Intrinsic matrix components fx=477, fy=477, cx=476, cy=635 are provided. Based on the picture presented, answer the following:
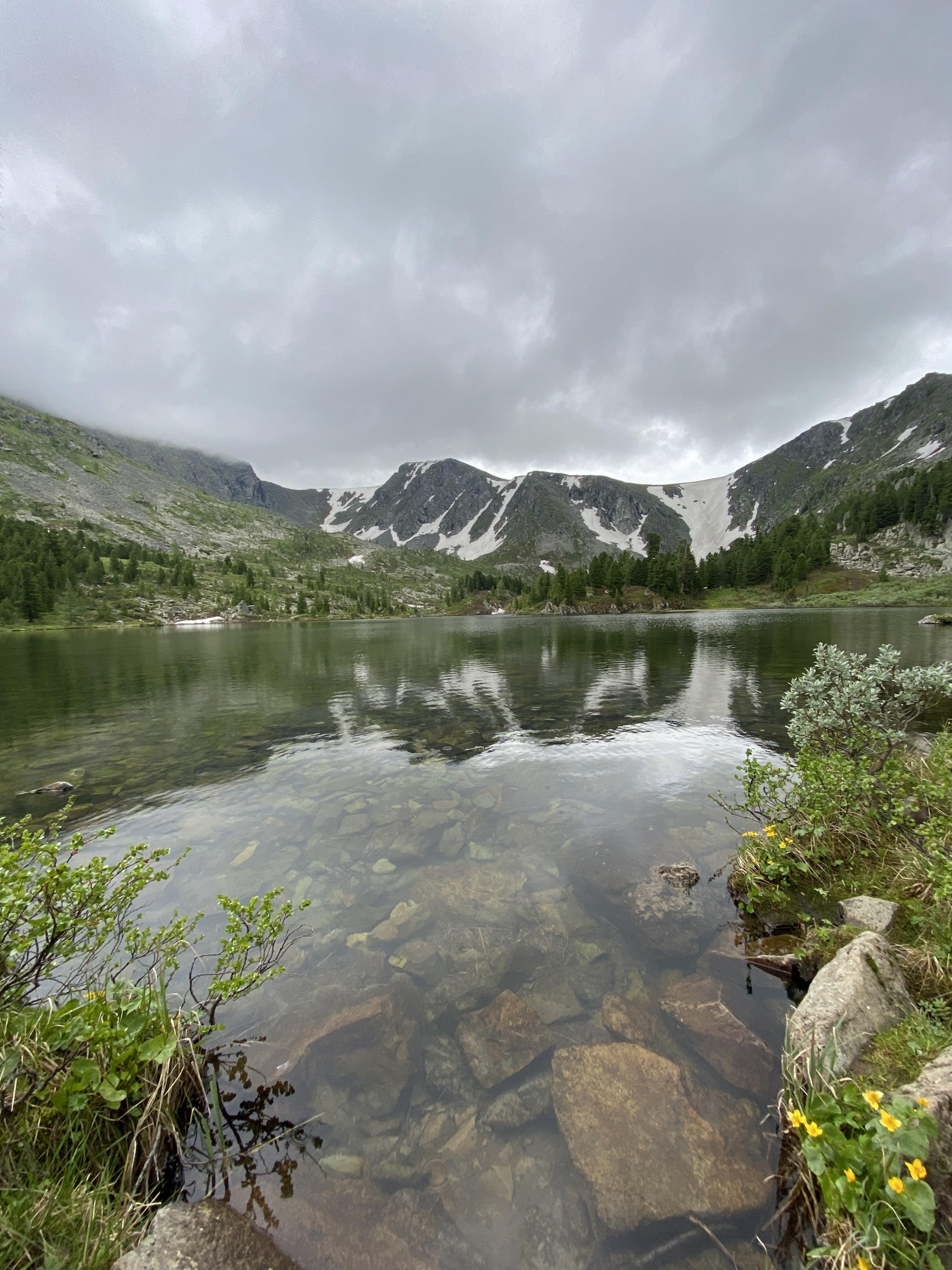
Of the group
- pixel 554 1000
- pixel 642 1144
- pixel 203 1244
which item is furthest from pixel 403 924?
pixel 203 1244

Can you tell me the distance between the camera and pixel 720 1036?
303 inches

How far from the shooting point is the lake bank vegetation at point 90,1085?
3.98m

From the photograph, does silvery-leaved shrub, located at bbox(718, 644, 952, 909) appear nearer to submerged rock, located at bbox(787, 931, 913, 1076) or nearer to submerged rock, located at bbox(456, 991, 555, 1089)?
submerged rock, located at bbox(787, 931, 913, 1076)

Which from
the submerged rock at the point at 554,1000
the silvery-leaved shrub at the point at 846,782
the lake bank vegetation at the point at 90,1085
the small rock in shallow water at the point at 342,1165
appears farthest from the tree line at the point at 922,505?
the lake bank vegetation at the point at 90,1085

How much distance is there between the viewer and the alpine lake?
222 inches

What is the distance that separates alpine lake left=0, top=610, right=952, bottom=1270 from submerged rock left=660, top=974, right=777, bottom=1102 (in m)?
0.04

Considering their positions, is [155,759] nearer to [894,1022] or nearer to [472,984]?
[472,984]

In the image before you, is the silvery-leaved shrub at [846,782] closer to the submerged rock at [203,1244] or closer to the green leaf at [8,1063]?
the submerged rock at [203,1244]

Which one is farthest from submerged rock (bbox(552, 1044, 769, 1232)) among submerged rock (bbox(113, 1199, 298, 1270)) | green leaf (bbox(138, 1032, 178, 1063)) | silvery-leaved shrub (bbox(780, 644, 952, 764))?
silvery-leaved shrub (bbox(780, 644, 952, 764))

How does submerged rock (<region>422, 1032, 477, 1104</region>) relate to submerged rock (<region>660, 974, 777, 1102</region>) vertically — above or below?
below

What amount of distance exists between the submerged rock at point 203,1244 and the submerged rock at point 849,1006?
20.6 feet

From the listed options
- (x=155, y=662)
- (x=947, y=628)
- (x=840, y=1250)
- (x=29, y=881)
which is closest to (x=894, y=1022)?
(x=840, y=1250)

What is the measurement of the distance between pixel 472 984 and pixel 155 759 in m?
21.4

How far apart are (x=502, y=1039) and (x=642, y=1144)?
249 centimetres
